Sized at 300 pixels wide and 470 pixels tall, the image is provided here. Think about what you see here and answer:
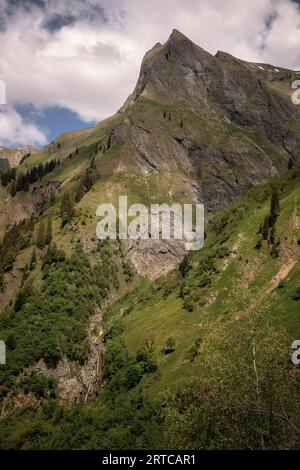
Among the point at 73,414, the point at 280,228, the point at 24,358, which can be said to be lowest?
the point at 73,414

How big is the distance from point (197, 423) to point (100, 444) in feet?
99.5

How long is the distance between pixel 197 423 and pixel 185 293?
66.0 m

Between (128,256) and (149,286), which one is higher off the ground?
(128,256)

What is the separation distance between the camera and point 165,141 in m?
183

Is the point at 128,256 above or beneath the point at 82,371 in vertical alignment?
above

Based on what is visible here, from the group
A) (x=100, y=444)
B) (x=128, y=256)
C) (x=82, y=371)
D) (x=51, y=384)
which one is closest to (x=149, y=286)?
(x=128, y=256)

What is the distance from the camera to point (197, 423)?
1309 inches

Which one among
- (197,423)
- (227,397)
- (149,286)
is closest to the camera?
(227,397)

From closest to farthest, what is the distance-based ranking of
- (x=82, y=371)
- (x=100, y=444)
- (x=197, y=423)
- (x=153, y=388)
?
(x=197, y=423), (x=100, y=444), (x=153, y=388), (x=82, y=371)

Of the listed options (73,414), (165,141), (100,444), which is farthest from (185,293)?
(165,141)

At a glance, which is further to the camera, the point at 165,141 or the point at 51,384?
the point at 165,141

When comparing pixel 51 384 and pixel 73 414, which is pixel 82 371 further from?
pixel 73 414

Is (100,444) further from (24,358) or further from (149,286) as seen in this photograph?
(149,286)

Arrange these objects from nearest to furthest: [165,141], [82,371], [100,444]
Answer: [100,444] → [82,371] → [165,141]
